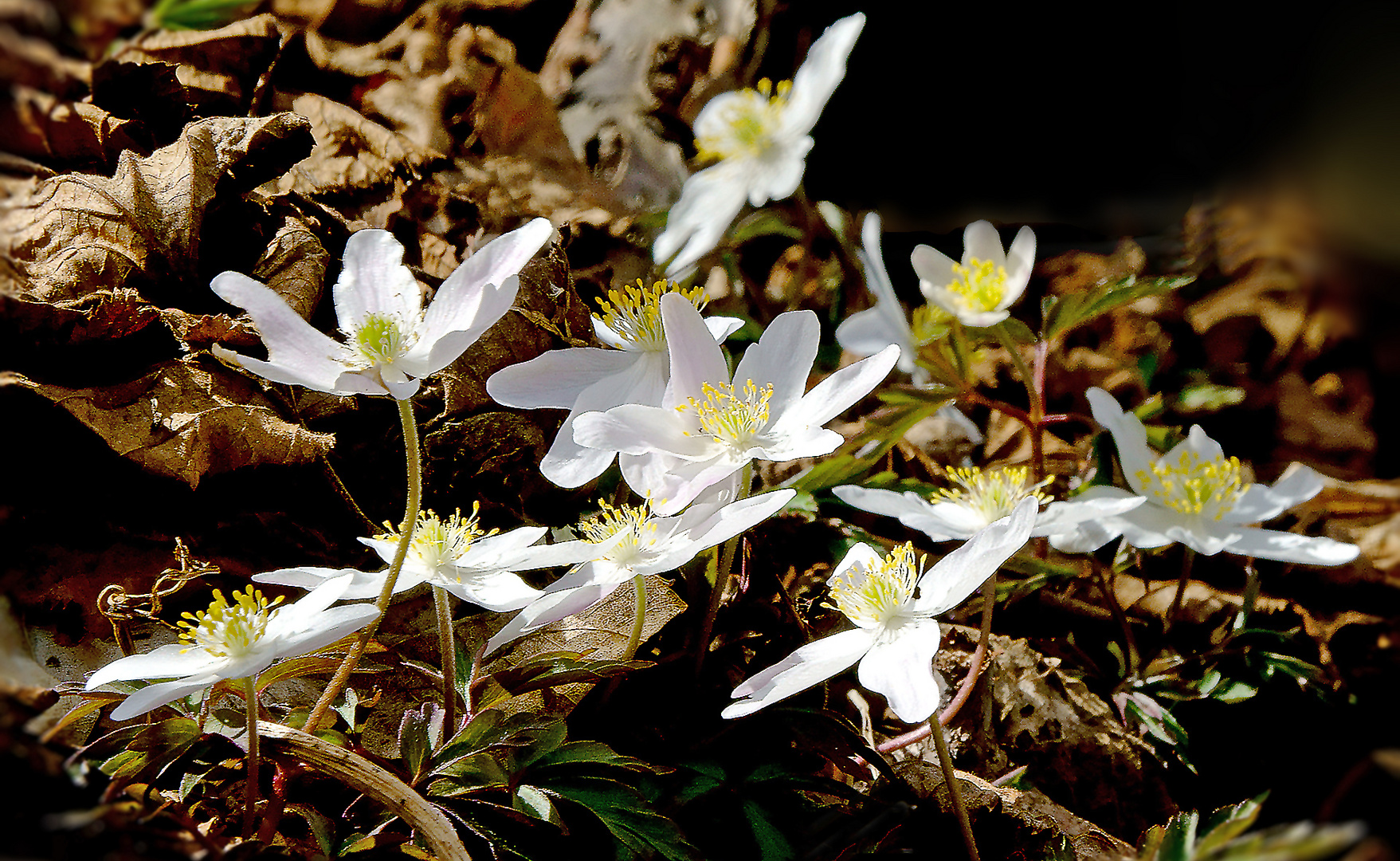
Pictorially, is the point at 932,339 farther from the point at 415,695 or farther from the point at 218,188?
the point at 218,188

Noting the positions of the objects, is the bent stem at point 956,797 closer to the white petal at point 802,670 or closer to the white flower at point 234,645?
the white petal at point 802,670

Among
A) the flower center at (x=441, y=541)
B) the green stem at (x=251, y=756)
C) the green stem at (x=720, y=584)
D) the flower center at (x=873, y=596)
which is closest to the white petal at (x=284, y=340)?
the flower center at (x=441, y=541)

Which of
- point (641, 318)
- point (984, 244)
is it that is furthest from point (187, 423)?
point (984, 244)

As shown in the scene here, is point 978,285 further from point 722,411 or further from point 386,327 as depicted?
point 386,327

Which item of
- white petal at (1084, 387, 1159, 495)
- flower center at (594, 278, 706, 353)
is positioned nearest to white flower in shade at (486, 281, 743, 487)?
flower center at (594, 278, 706, 353)

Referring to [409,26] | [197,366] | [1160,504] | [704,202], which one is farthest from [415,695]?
[409,26]

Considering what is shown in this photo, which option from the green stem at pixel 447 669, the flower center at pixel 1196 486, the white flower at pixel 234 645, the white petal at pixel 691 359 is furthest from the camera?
the flower center at pixel 1196 486
